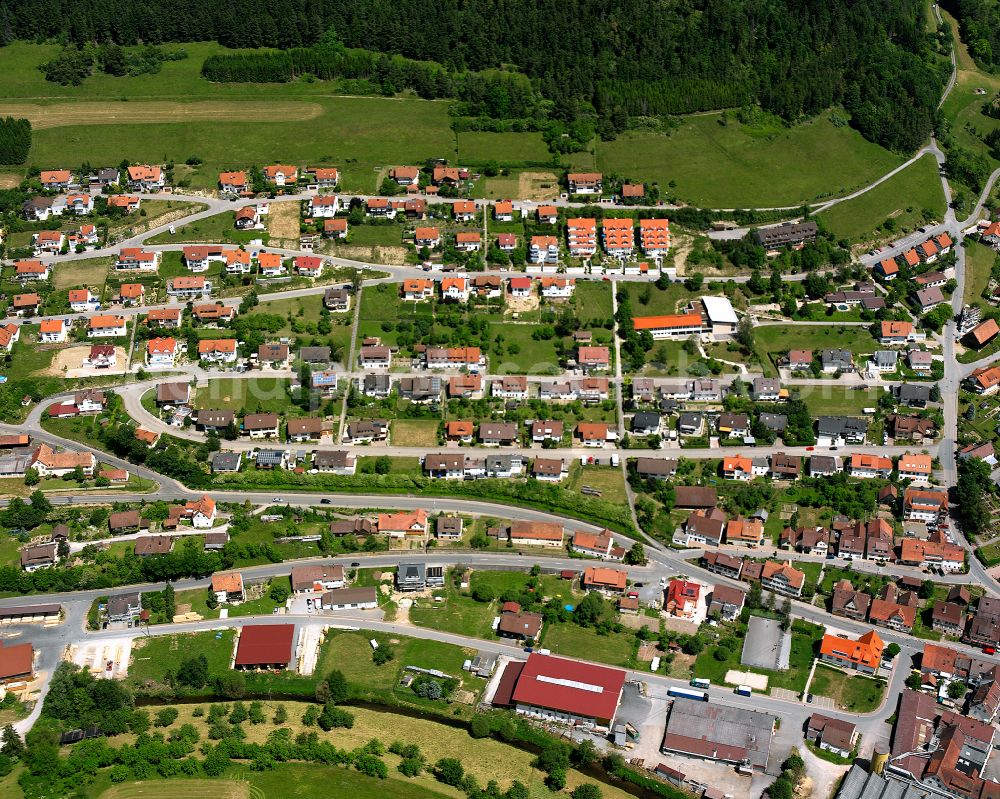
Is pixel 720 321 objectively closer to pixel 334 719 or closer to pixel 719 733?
pixel 719 733

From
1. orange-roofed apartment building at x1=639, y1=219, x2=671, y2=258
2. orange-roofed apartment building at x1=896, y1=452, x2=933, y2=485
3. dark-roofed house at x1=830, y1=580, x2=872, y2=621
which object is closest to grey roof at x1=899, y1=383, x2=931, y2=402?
orange-roofed apartment building at x1=896, y1=452, x2=933, y2=485

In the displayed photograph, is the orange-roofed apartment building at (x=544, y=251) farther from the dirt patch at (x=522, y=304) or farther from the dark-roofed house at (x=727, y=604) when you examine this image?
the dark-roofed house at (x=727, y=604)

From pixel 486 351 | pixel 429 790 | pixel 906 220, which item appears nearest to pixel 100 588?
pixel 429 790

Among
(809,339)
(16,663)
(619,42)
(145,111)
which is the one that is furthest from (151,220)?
(809,339)

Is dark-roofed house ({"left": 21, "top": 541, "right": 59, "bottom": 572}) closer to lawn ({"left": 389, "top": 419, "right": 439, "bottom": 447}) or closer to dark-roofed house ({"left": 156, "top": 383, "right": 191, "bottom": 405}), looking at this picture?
dark-roofed house ({"left": 156, "top": 383, "right": 191, "bottom": 405})

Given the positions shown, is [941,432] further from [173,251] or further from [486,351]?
[173,251]

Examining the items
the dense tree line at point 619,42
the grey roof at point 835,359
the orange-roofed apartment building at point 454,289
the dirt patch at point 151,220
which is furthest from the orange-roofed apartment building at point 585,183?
the dirt patch at point 151,220
